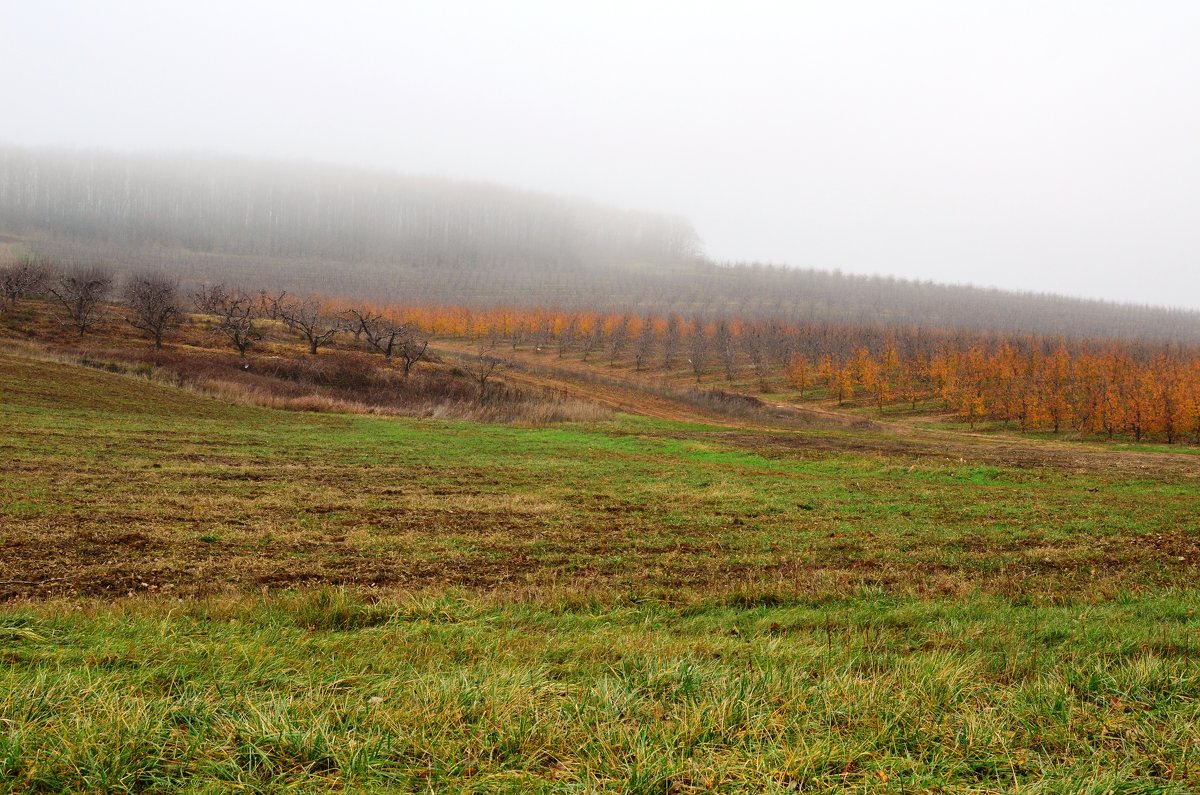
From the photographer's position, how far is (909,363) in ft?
346

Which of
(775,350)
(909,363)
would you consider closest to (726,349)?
(775,350)

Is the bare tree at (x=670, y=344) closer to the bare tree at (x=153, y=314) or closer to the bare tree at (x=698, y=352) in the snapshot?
the bare tree at (x=698, y=352)

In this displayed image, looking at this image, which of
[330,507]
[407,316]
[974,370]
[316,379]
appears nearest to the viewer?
[330,507]

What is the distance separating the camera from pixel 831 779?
2.85 metres

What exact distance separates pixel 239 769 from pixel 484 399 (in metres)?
50.8

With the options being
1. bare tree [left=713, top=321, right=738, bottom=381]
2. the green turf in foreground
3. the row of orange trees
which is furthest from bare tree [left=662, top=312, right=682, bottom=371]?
the green turf in foreground

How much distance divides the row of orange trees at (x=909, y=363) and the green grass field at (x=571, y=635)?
6970 cm

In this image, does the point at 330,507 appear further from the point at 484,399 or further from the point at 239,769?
the point at 484,399

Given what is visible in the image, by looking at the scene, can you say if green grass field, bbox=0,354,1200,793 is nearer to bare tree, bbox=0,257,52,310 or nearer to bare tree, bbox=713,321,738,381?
bare tree, bbox=0,257,52,310

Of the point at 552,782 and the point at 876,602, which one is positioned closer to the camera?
the point at 552,782

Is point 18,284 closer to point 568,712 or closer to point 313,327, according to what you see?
point 313,327

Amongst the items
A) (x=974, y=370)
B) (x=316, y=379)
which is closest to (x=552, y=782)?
(x=316, y=379)

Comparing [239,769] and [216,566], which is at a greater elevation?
[239,769]

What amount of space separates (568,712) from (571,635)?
2487 millimetres
